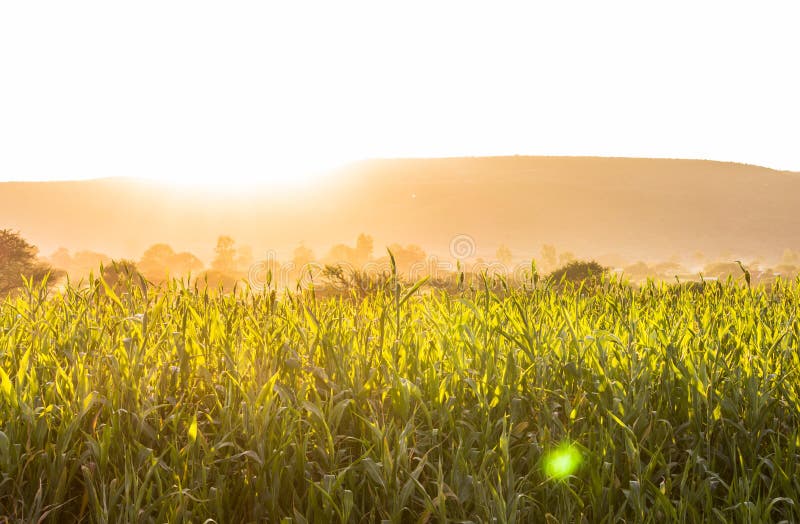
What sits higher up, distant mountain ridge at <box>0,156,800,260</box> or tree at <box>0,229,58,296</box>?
tree at <box>0,229,58,296</box>

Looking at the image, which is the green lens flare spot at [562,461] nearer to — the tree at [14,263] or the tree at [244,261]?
the tree at [14,263]

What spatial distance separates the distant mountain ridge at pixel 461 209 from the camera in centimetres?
10175

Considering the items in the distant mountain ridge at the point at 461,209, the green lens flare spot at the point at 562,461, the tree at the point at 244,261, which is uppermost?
the green lens flare spot at the point at 562,461

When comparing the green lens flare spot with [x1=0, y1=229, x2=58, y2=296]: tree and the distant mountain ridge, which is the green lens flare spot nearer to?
[x1=0, y1=229, x2=58, y2=296]: tree

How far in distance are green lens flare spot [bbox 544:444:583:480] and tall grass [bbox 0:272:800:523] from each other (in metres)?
0.02

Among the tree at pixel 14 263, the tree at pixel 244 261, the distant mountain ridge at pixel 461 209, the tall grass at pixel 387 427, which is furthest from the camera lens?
the distant mountain ridge at pixel 461 209

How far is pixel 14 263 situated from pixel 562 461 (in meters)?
12.2

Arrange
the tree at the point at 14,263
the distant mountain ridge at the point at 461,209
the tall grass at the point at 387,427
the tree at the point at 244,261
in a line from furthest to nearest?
the distant mountain ridge at the point at 461,209 < the tree at the point at 244,261 < the tree at the point at 14,263 < the tall grass at the point at 387,427

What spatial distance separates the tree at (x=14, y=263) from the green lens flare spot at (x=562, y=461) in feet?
→ 36.9

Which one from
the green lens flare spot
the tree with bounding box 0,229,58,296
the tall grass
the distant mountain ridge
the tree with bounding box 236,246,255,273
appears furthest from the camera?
the distant mountain ridge

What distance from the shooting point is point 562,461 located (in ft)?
9.65

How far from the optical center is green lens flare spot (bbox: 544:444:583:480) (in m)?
2.88

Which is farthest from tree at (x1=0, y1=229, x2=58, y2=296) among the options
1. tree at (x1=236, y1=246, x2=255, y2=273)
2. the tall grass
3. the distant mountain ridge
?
the distant mountain ridge

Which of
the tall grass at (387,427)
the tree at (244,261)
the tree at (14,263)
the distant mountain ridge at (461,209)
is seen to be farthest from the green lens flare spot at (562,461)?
the distant mountain ridge at (461,209)
